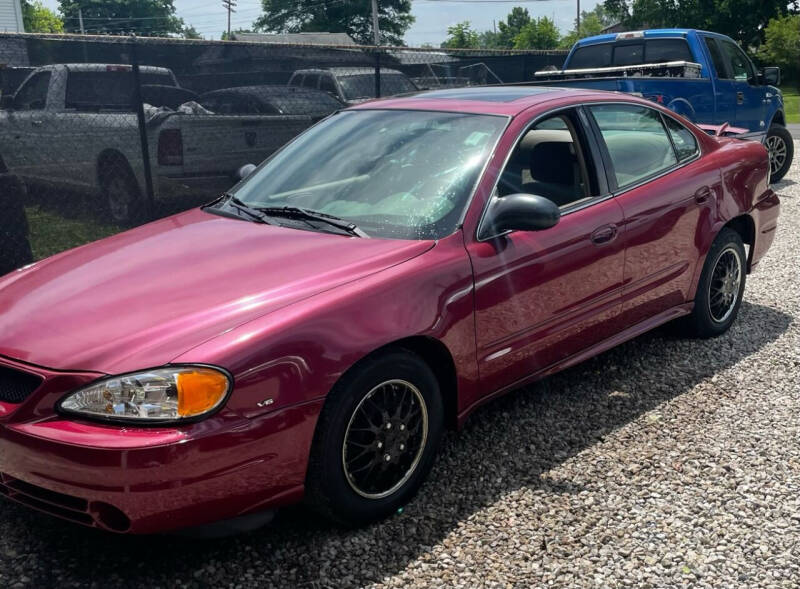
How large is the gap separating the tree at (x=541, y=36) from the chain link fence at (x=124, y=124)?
238ft

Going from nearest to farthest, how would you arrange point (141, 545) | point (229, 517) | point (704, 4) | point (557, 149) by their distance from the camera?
point (229, 517) < point (141, 545) < point (557, 149) < point (704, 4)

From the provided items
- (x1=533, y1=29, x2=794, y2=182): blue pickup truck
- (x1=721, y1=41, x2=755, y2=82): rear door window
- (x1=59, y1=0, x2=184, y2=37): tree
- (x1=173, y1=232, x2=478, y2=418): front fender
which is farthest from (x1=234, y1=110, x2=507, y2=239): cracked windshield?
(x1=59, y1=0, x2=184, y2=37): tree

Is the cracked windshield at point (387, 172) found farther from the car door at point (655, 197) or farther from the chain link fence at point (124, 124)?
the chain link fence at point (124, 124)

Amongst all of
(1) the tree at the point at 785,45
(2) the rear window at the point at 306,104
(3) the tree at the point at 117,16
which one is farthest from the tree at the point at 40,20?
(2) the rear window at the point at 306,104

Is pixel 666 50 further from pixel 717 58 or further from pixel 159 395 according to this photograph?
pixel 159 395

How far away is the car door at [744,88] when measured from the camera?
10516 mm

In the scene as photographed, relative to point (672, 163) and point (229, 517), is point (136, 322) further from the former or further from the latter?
point (672, 163)

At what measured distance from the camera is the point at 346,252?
3266mm

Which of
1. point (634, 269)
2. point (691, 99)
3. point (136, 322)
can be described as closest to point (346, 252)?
point (136, 322)

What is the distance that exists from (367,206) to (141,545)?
1654 mm

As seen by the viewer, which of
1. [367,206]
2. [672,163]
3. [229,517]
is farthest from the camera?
[672,163]

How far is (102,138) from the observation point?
816 centimetres

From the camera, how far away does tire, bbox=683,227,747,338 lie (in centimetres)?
492

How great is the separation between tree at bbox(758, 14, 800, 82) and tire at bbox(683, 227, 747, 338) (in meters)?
42.7
